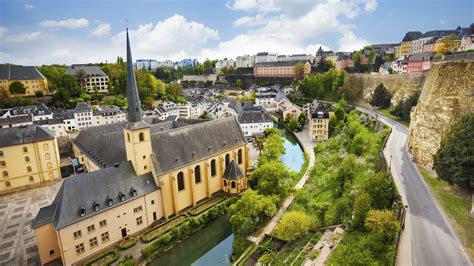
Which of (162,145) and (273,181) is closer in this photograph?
(162,145)

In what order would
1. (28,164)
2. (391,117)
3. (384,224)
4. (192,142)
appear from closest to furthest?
(384,224) < (192,142) < (28,164) < (391,117)

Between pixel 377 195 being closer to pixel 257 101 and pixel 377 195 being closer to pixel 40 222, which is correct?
pixel 40 222

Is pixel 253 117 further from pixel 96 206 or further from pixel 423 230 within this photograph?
pixel 423 230

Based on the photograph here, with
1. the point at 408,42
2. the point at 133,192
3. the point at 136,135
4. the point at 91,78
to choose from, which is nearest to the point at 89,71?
the point at 91,78

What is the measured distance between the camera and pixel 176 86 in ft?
386

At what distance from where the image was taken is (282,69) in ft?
470

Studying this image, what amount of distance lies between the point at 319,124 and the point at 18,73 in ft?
293

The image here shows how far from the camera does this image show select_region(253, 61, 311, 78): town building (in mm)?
133750

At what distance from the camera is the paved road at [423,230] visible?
18580mm

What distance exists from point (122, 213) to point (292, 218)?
59.0 feet

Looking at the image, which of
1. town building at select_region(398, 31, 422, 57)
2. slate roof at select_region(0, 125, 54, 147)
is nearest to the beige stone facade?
slate roof at select_region(0, 125, 54, 147)

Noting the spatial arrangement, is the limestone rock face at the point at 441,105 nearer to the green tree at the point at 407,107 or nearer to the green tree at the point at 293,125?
the green tree at the point at 407,107

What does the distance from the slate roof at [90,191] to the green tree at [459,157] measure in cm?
3097

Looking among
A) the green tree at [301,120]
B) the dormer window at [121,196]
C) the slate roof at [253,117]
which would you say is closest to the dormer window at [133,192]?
the dormer window at [121,196]
